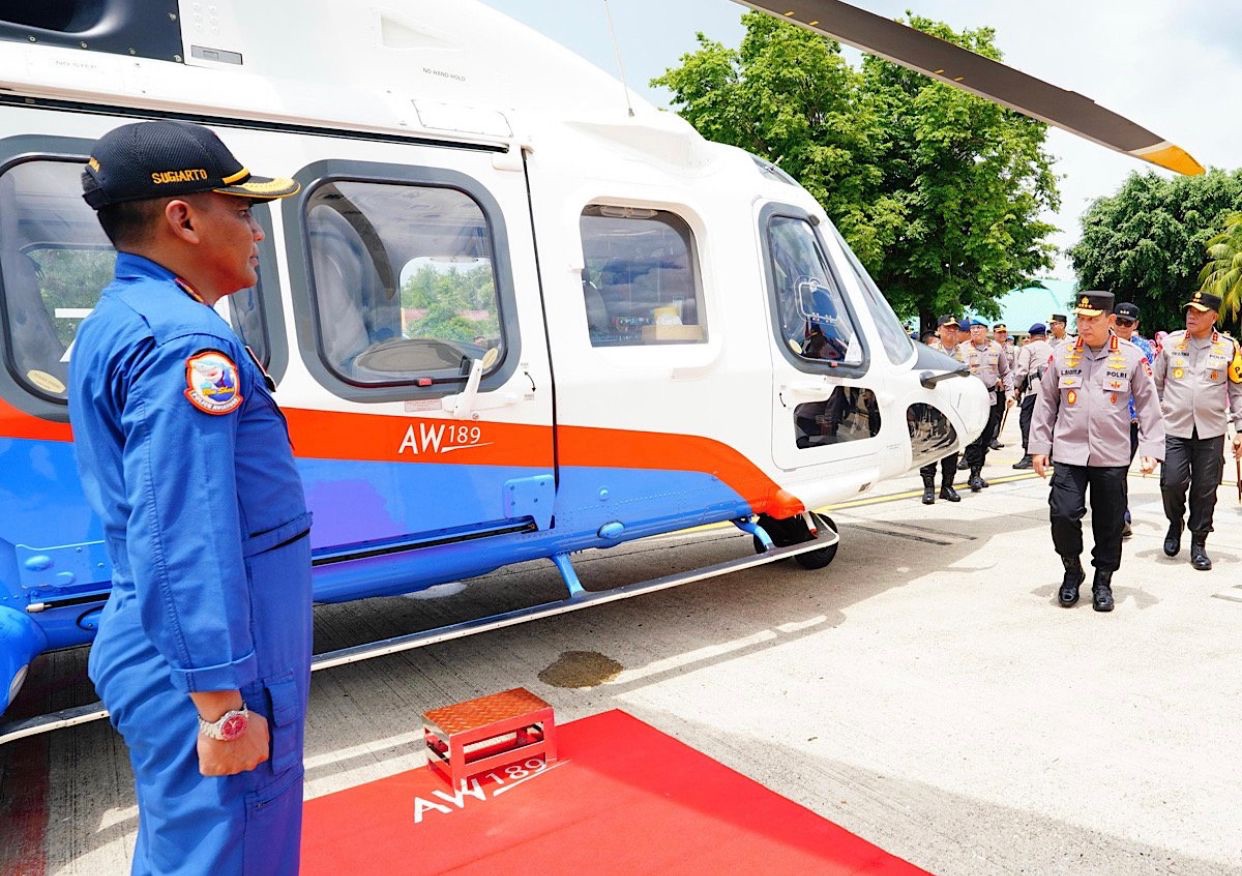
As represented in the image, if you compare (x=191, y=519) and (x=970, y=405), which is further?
(x=970, y=405)

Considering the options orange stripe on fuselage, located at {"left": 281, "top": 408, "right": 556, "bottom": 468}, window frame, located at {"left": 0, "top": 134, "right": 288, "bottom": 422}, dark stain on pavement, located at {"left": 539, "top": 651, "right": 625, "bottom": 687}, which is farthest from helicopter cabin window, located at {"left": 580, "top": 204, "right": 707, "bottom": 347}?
window frame, located at {"left": 0, "top": 134, "right": 288, "bottom": 422}

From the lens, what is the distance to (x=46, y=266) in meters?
3.06

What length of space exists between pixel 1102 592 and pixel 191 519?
5.20 metres

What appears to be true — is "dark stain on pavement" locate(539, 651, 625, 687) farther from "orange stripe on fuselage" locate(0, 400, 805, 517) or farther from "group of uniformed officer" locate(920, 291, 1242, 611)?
"group of uniformed officer" locate(920, 291, 1242, 611)

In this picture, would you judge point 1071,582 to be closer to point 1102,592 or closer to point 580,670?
point 1102,592

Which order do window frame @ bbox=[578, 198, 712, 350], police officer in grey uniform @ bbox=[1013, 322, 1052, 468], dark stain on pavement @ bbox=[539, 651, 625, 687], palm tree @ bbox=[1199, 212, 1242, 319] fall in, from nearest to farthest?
dark stain on pavement @ bbox=[539, 651, 625, 687] < window frame @ bbox=[578, 198, 712, 350] < police officer in grey uniform @ bbox=[1013, 322, 1052, 468] < palm tree @ bbox=[1199, 212, 1242, 319]

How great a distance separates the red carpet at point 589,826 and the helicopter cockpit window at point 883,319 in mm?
3134

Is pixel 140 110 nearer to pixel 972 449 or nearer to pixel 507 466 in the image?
pixel 507 466

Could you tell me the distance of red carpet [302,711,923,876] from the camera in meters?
2.75

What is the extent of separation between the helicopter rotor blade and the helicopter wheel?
2.79m

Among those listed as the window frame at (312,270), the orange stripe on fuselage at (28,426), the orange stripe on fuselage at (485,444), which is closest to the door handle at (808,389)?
the orange stripe on fuselage at (485,444)

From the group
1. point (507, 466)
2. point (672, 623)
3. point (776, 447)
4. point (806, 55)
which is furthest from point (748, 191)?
point (806, 55)

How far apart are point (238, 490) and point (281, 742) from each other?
483mm

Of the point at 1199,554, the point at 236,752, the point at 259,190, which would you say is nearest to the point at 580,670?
the point at 236,752
